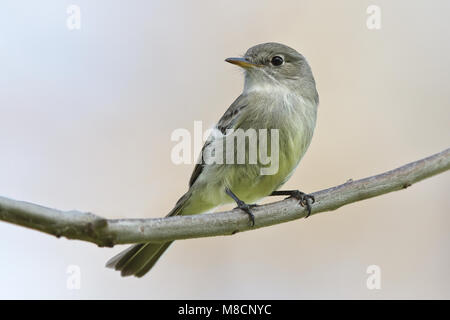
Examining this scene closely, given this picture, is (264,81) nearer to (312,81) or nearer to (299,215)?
(312,81)

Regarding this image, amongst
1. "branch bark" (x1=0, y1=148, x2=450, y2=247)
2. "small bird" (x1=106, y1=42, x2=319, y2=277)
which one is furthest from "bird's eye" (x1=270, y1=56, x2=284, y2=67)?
"branch bark" (x1=0, y1=148, x2=450, y2=247)

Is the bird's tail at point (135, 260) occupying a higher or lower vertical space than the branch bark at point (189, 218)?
lower

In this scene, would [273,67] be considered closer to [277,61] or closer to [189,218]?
[277,61]

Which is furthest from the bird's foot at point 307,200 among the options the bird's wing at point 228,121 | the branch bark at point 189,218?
the bird's wing at point 228,121

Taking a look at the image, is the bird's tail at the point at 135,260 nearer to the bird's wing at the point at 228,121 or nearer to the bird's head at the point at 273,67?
the bird's wing at the point at 228,121

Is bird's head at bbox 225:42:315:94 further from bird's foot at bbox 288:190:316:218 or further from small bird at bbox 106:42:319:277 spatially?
bird's foot at bbox 288:190:316:218

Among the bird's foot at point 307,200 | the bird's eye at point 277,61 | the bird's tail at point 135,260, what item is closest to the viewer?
the bird's foot at point 307,200
